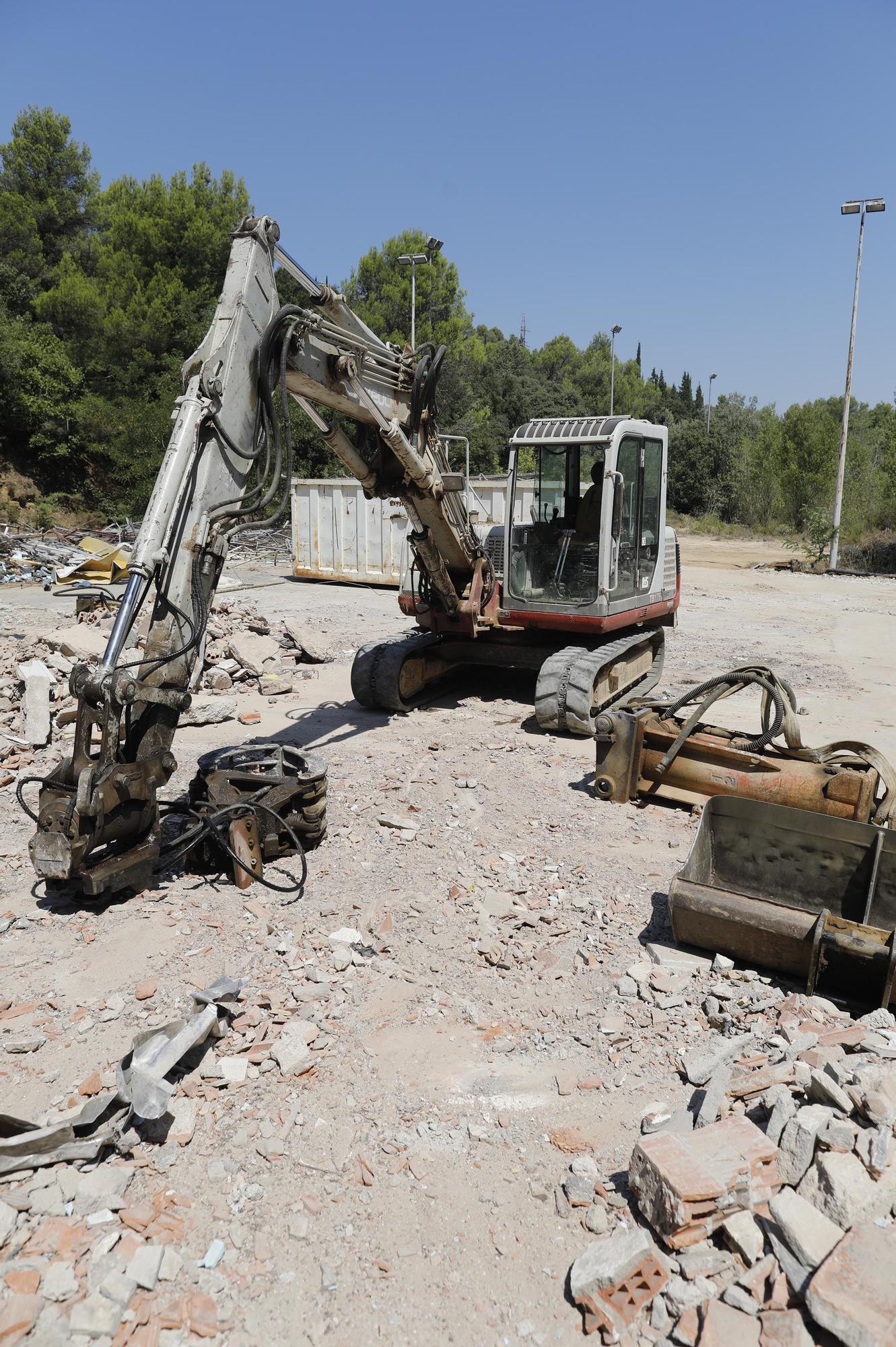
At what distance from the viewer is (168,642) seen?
4840mm

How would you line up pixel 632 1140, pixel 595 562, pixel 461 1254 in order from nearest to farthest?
1. pixel 461 1254
2. pixel 632 1140
3. pixel 595 562

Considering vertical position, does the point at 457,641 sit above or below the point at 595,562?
below

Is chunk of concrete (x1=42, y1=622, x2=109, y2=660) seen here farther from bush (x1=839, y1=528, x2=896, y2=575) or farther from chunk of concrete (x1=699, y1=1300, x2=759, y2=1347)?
bush (x1=839, y1=528, x2=896, y2=575)

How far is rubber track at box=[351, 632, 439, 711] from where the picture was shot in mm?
8727

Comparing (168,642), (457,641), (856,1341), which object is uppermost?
(168,642)

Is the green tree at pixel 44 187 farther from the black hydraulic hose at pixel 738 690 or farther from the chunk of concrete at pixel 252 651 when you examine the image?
the black hydraulic hose at pixel 738 690

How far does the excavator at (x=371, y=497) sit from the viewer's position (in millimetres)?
4578

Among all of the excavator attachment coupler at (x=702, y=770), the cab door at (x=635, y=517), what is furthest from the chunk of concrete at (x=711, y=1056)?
the cab door at (x=635, y=517)

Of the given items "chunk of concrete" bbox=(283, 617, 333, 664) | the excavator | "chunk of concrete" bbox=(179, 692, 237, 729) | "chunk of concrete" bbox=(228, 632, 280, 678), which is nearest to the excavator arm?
the excavator

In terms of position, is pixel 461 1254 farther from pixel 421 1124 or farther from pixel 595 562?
pixel 595 562

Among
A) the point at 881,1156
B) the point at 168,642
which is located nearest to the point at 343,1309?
the point at 881,1156

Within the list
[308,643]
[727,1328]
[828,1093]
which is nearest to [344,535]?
[308,643]

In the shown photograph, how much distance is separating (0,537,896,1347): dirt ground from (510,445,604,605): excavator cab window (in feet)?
6.63

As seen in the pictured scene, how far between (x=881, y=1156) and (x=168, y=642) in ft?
12.6
